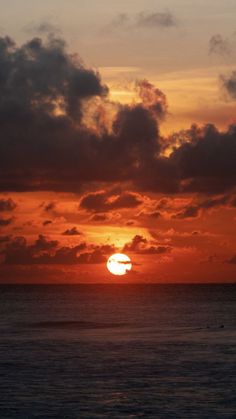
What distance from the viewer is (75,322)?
493 ft

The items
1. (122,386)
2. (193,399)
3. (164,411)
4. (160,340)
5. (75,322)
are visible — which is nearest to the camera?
(164,411)

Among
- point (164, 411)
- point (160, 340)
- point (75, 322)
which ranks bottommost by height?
point (164, 411)

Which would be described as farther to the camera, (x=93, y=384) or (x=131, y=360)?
(x=131, y=360)

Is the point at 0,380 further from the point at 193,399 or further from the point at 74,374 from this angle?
the point at 193,399

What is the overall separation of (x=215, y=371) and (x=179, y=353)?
15.4 metres

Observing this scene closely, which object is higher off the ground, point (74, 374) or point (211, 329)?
point (211, 329)

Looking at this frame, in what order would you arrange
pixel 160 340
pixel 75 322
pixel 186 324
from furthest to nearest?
pixel 75 322 → pixel 186 324 → pixel 160 340

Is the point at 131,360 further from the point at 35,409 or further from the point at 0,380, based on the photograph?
the point at 35,409

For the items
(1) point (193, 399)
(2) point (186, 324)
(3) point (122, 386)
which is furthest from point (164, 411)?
(2) point (186, 324)

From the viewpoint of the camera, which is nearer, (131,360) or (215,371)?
(215,371)

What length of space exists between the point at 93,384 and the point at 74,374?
658cm

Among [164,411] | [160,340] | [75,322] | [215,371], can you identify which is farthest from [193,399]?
[75,322]

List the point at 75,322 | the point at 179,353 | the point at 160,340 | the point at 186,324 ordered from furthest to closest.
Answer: the point at 75,322
the point at 186,324
the point at 160,340
the point at 179,353

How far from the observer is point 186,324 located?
5561 inches
